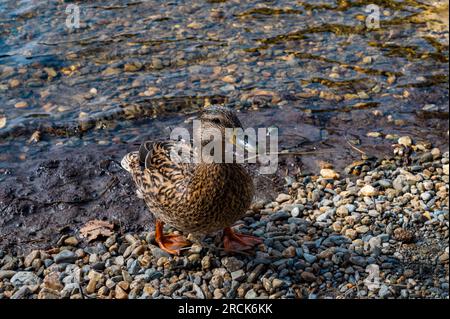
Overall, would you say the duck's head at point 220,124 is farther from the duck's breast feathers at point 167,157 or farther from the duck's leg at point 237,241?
the duck's leg at point 237,241

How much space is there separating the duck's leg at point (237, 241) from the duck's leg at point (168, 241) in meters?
0.30

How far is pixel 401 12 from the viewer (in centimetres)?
861

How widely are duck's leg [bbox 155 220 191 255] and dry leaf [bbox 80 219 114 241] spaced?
0.41 meters

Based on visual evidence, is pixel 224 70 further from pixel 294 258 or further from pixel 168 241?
pixel 294 258

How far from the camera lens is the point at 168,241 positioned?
4.70 meters

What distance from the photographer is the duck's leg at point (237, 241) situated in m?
4.57

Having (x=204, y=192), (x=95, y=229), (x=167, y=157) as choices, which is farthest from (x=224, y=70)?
(x=204, y=192)

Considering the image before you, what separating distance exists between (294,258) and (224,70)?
3.47m

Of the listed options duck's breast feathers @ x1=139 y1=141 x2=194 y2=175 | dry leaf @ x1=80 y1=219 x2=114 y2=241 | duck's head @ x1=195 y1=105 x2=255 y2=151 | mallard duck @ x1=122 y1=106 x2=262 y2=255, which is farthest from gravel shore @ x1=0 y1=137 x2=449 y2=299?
duck's head @ x1=195 y1=105 x2=255 y2=151

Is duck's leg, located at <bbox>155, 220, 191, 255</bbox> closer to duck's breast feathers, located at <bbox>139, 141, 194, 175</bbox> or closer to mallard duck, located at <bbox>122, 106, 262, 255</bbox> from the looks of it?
mallard duck, located at <bbox>122, 106, 262, 255</bbox>

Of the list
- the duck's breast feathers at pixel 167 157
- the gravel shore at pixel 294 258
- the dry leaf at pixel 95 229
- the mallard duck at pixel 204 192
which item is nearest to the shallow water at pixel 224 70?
the gravel shore at pixel 294 258

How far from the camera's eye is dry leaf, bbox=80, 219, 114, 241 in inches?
190
